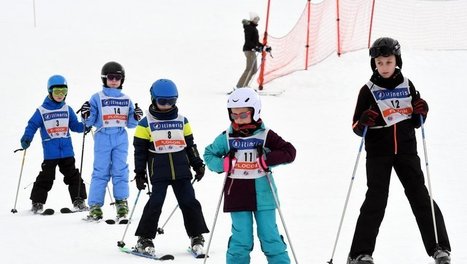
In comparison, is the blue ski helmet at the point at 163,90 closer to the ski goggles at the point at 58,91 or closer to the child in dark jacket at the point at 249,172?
the child in dark jacket at the point at 249,172

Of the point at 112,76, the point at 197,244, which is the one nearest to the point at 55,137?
the point at 112,76

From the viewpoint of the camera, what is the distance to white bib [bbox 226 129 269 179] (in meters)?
6.89

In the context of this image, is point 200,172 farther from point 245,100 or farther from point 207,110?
point 207,110

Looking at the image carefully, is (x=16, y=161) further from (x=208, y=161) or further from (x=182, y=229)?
(x=208, y=161)

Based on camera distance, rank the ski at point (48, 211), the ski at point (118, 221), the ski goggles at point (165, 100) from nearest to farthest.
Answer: the ski goggles at point (165, 100), the ski at point (118, 221), the ski at point (48, 211)

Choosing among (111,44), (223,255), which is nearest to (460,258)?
(223,255)

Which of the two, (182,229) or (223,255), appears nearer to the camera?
(223,255)

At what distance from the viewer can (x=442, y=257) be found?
22.7 feet

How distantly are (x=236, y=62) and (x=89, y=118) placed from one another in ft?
47.0

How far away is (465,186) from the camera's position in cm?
1168

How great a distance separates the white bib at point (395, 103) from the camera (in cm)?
706

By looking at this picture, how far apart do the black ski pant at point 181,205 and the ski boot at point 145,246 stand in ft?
0.13

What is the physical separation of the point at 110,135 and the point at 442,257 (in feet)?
15.7

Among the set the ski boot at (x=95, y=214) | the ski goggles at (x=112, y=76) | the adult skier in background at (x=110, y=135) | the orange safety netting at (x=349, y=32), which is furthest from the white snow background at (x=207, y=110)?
the ski goggles at (x=112, y=76)
